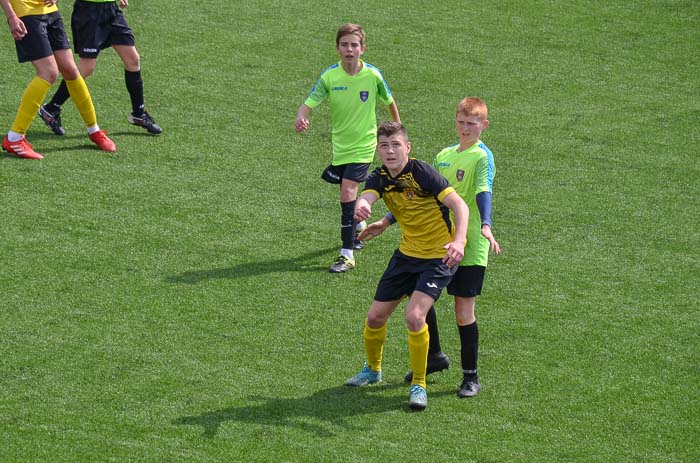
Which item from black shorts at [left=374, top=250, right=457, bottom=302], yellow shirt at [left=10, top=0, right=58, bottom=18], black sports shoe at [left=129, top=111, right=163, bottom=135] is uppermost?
yellow shirt at [left=10, top=0, right=58, bottom=18]

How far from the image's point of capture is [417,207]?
654 centimetres

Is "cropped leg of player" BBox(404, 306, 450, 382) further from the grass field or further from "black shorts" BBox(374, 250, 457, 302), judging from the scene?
"black shorts" BBox(374, 250, 457, 302)

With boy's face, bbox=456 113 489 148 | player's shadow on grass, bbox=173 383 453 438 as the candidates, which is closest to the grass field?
player's shadow on grass, bbox=173 383 453 438

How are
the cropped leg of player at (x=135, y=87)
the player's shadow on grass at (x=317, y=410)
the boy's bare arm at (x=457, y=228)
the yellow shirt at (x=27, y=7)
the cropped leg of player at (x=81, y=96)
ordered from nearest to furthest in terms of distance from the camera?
the boy's bare arm at (x=457, y=228), the player's shadow on grass at (x=317, y=410), the yellow shirt at (x=27, y=7), the cropped leg of player at (x=81, y=96), the cropped leg of player at (x=135, y=87)

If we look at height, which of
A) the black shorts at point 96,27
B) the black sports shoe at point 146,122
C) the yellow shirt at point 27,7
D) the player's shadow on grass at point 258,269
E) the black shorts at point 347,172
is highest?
the yellow shirt at point 27,7

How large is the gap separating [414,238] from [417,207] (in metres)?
0.20

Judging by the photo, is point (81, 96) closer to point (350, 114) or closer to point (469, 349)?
point (350, 114)

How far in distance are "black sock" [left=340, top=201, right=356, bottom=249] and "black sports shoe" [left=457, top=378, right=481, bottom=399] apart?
2.17m

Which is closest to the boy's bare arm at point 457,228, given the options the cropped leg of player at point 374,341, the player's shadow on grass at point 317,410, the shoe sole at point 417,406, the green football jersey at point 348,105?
the cropped leg of player at point 374,341

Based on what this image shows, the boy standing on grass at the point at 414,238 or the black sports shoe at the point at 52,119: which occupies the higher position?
the boy standing on grass at the point at 414,238

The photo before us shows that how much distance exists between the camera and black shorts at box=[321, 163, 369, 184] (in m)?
8.82

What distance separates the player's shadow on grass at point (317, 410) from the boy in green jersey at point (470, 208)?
12.6 inches

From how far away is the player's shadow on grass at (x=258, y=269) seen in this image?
827 cm

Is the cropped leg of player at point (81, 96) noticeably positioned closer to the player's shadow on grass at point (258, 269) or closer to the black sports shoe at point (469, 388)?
the player's shadow on grass at point (258, 269)
